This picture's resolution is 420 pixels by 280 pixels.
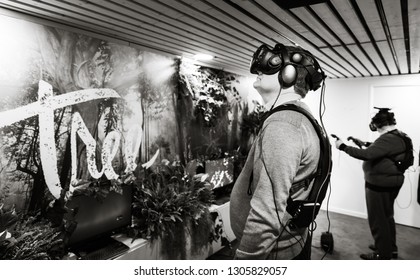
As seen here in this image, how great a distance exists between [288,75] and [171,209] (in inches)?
88.8

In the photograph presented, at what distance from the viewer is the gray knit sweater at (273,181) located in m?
1.16

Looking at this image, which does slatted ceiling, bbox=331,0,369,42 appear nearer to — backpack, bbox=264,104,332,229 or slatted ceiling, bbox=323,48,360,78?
A: slatted ceiling, bbox=323,48,360,78

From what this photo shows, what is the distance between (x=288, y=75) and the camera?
1.45 m

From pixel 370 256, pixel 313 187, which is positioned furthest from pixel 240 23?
pixel 370 256

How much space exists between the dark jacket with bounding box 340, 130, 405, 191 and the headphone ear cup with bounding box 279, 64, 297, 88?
9.01 feet

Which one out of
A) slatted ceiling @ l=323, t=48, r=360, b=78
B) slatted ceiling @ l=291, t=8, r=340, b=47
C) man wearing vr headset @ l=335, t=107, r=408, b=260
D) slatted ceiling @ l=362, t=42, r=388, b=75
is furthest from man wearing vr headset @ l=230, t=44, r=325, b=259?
man wearing vr headset @ l=335, t=107, r=408, b=260

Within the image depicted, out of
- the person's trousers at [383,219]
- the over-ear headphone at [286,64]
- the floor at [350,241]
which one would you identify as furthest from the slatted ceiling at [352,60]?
the floor at [350,241]

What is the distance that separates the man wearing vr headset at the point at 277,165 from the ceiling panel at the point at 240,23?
2.50ft

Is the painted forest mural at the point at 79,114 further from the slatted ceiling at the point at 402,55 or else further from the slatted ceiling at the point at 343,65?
the slatted ceiling at the point at 402,55

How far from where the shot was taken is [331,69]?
484 centimetres

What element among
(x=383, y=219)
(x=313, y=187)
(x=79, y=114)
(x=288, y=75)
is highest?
(x=288, y=75)

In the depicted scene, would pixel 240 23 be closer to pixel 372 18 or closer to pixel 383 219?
pixel 372 18
